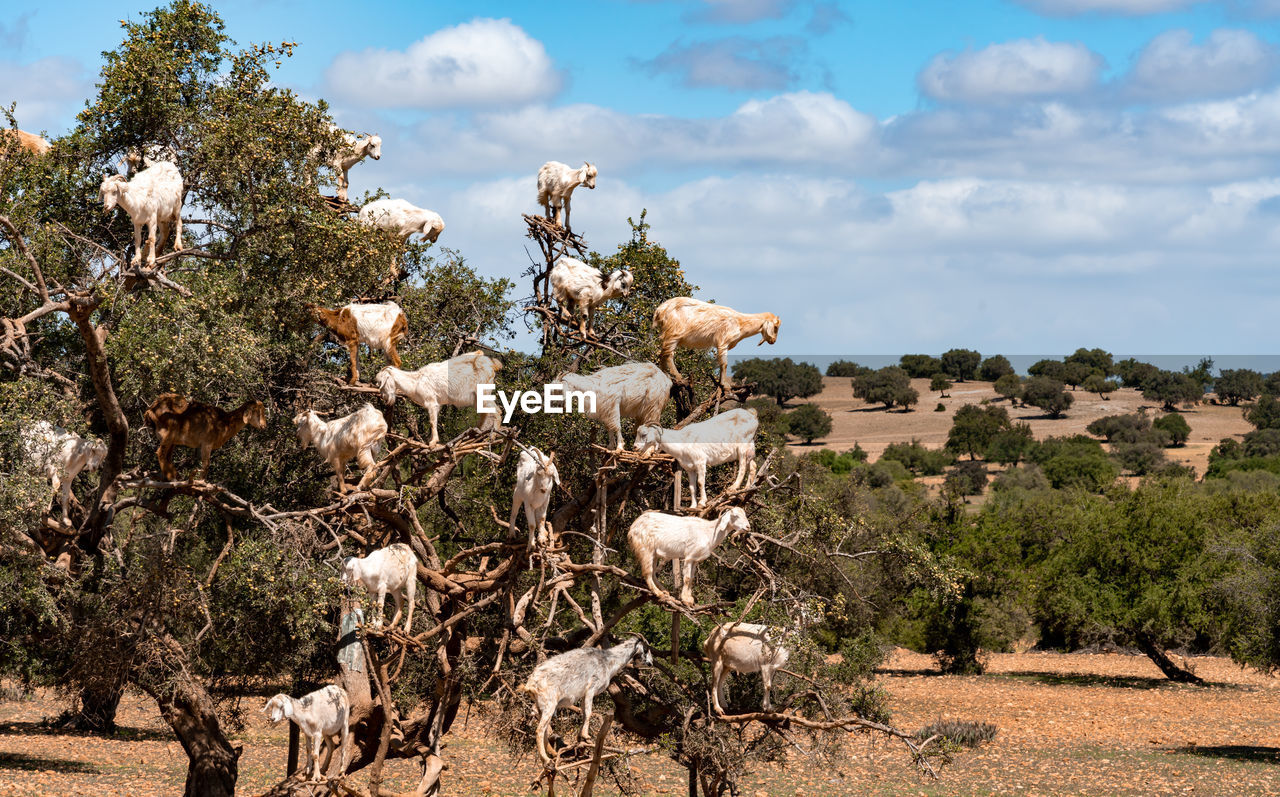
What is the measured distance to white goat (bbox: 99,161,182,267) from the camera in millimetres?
10156

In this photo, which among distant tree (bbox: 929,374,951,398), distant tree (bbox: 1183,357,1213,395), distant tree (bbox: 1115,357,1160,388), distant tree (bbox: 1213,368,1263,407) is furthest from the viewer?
distant tree (bbox: 1115,357,1160,388)

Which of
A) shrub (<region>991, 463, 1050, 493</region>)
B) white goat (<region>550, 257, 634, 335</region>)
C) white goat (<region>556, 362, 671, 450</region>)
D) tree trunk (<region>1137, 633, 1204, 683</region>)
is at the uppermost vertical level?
white goat (<region>550, 257, 634, 335</region>)

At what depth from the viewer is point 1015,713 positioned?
29.7m

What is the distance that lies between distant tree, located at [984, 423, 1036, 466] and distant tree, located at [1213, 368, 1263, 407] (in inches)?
1519

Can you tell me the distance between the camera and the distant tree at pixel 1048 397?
102 metres

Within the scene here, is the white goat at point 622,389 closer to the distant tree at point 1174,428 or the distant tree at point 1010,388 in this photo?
the distant tree at point 1174,428

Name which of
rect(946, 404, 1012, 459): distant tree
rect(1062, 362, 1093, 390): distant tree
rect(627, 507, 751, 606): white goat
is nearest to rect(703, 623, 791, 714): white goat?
rect(627, 507, 751, 606): white goat

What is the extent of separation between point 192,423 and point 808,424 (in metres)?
79.7

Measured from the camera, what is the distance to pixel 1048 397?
336 ft

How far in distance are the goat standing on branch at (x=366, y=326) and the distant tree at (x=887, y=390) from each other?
321ft

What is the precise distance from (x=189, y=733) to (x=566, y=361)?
5.50 m

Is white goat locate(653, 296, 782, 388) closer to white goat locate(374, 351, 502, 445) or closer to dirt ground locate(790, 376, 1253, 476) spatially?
white goat locate(374, 351, 502, 445)

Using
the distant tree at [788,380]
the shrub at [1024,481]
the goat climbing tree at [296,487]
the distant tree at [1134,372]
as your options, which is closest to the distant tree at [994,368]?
the distant tree at [1134,372]

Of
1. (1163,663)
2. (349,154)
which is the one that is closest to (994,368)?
(1163,663)
